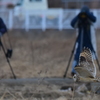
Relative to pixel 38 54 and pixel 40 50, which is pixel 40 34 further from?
pixel 38 54

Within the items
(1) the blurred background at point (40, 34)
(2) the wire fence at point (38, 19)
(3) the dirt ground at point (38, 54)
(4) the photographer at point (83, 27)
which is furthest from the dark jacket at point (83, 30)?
(2) the wire fence at point (38, 19)

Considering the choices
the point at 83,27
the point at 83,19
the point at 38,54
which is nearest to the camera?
the point at 83,19

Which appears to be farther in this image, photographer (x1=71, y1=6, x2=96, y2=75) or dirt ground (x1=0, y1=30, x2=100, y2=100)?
dirt ground (x1=0, y1=30, x2=100, y2=100)

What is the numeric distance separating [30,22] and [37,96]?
13.0 m

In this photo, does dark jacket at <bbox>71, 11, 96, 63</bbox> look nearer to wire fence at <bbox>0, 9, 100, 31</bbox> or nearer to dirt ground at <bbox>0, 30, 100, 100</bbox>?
dirt ground at <bbox>0, 30, 100, 100</bbox>

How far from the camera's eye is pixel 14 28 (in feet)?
62.6

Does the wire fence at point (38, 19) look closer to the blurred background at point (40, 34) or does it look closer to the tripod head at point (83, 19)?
the blurred background at point (40, 34)

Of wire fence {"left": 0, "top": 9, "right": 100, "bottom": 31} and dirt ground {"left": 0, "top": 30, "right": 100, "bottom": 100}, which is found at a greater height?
wire fence {"left": 0, "top": 9, "right": 100, "bottom": 31}

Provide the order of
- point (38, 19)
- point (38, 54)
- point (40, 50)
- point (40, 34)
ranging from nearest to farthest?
point (38, 54)
point (40, 50)
point (40, 34)
point (38, 19)

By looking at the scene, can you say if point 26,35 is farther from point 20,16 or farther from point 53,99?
point 53,99

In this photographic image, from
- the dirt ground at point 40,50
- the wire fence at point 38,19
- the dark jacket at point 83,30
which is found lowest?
the dirt ground at point 40,50

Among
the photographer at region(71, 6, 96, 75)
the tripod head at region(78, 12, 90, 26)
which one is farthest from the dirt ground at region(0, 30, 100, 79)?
the tripod head at region(78, 12, 90, 26)

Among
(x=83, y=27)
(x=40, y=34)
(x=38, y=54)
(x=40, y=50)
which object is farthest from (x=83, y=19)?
(x=40, y=34)

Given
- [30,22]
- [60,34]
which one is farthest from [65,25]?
[30,22]
